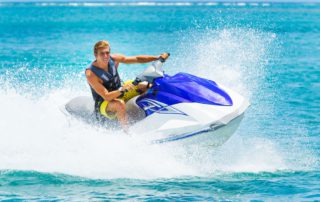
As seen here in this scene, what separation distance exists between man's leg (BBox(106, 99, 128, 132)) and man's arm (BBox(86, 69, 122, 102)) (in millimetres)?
75

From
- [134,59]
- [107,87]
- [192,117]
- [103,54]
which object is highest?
[134,59]

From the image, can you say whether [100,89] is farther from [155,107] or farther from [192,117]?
[192,117]

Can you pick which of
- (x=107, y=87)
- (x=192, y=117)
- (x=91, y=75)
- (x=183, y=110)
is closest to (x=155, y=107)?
(x=183, y=110)

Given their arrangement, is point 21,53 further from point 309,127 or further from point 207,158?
point 207,158

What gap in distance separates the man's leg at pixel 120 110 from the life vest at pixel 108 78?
182 mm

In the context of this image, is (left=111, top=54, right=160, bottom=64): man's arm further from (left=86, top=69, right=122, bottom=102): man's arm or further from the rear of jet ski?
the rear of jet ski

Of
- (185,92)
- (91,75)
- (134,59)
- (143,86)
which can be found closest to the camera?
(185,92)

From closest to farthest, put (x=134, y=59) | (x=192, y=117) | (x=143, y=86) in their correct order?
1. (x=192, y=117)
2. (x=143, y=86)
3. (x=134, y=59)

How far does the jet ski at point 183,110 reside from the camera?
6484mm

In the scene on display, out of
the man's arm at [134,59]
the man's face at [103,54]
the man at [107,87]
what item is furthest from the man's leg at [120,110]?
the man's arm at [134,59]

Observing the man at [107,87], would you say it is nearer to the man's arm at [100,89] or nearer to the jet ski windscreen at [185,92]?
the man's arm at [100,89]

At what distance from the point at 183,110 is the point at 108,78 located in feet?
2.86

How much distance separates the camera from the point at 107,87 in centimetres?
682

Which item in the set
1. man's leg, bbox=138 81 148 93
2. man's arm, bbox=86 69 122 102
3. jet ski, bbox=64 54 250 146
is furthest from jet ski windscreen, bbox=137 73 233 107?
man's arm, bbox=86 69 122 102
